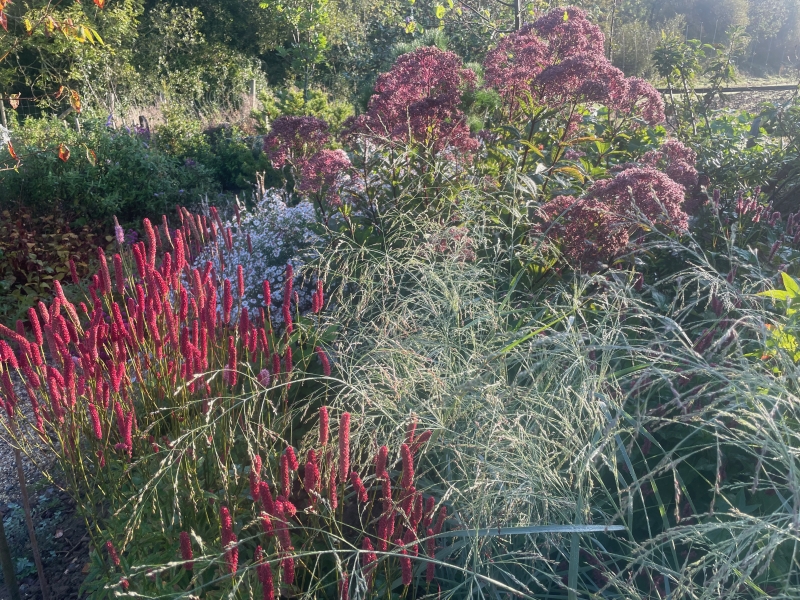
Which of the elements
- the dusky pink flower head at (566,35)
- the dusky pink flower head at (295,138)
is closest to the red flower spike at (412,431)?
the dusky pink flower head at (295,138)

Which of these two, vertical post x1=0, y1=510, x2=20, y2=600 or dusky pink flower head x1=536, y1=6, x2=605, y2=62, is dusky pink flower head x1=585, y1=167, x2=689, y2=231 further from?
vertical post x1=0, y1=510, x2=20, y2=600

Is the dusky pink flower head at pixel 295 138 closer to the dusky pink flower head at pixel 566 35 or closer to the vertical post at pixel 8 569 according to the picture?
the dusky pink flower head at pixel 566 35

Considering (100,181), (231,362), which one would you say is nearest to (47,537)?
(231,362)

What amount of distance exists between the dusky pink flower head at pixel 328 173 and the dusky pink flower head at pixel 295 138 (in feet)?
0.92

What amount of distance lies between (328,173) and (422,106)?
1.80 feet

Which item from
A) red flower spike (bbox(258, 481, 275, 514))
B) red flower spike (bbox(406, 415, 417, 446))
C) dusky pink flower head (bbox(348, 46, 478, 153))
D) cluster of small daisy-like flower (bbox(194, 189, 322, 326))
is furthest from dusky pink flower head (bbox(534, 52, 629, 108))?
red flower spike (bbox(258, 481, 275, 514))

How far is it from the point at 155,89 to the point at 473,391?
16.2m

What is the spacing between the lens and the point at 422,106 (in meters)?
3.10

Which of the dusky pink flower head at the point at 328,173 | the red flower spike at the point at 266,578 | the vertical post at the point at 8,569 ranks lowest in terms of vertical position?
the vertical post at the point at 8,569

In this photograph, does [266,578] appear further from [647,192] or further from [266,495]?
[647,192]

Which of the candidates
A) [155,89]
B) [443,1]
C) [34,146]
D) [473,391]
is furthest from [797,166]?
[155,89]

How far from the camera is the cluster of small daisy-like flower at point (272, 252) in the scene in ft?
10.9

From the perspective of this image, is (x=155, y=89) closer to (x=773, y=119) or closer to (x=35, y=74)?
(x=35, y=74)

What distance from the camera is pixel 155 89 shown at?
15.7 m
